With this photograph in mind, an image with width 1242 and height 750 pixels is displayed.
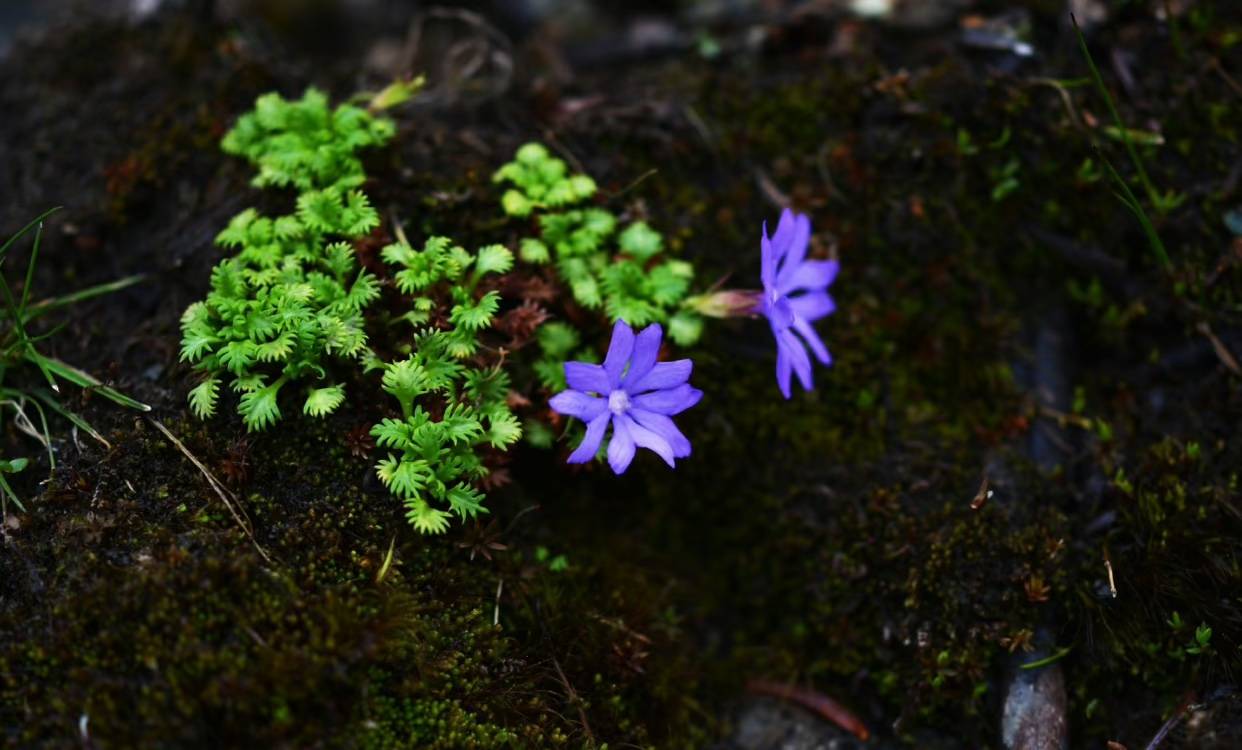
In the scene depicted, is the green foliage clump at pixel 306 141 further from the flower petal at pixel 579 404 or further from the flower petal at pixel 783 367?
the flower petal at pixel 783 367

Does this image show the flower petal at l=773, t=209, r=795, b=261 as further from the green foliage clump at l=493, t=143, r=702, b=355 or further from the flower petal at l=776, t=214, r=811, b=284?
the green foliage clump at l=493, t=143, r=702, b=355

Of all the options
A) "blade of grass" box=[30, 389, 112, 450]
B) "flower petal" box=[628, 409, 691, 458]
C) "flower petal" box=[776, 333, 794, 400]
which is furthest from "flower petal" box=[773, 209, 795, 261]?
"blade of grass" box=[30, 389, 112, 450]

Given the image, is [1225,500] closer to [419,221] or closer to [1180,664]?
[1180,664]

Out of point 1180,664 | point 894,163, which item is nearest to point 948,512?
point 1180,664

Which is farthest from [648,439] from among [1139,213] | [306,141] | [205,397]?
[1139,213]

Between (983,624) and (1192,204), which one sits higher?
(1192,204)

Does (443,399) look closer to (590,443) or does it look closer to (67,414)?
(590,443)
